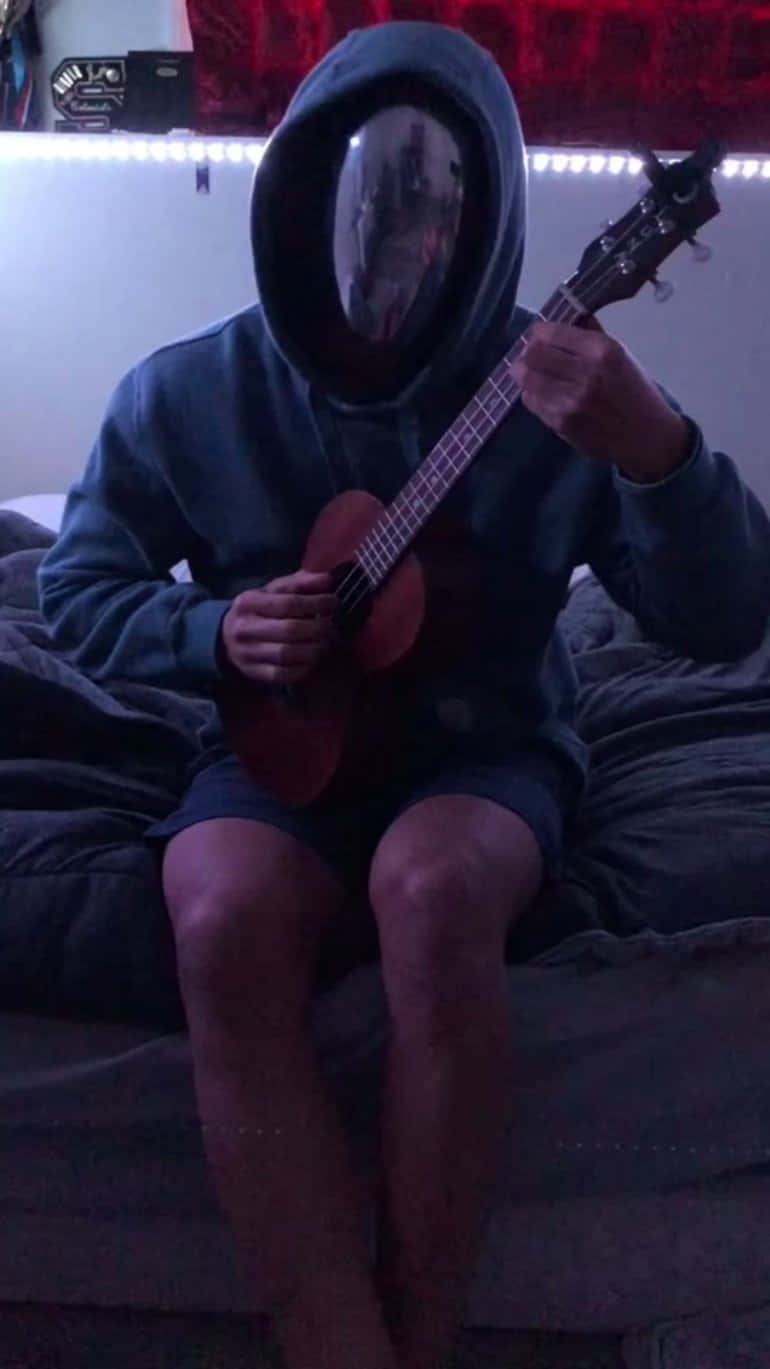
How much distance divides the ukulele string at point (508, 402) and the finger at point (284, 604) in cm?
1

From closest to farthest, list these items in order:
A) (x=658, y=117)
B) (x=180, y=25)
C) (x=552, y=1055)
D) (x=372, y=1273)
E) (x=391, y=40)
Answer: (x=372, y=1273)
(x=552, y=1055)
(x=391, y=40)
(x=658, y=117)
(x=180, y=25)

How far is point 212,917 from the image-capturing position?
0.76 m

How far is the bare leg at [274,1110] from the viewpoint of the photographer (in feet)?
2.31

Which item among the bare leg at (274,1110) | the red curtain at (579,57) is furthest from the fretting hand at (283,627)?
the red curtain at (579,57)

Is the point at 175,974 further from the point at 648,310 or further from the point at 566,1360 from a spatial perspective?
the point at 648,310

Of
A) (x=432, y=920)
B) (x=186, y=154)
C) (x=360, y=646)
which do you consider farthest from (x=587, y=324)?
(x=186, y=154)

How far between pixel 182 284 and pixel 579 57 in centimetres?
75

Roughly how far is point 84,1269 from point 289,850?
1.05ft

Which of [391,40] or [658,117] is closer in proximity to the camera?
[391,40]

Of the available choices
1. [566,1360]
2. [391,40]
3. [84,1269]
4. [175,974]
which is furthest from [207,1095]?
[391,40]

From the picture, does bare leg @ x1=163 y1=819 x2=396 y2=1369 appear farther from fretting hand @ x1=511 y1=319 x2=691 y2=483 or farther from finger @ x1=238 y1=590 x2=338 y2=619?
fretting hand @ x1=511 y1=319 x2=691 y2=483

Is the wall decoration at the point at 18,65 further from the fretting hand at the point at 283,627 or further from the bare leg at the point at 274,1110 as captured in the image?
the bare leg at the point at 274,1110

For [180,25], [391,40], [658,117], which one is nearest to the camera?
[391,40]

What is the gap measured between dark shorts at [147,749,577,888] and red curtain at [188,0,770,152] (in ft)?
4.81
